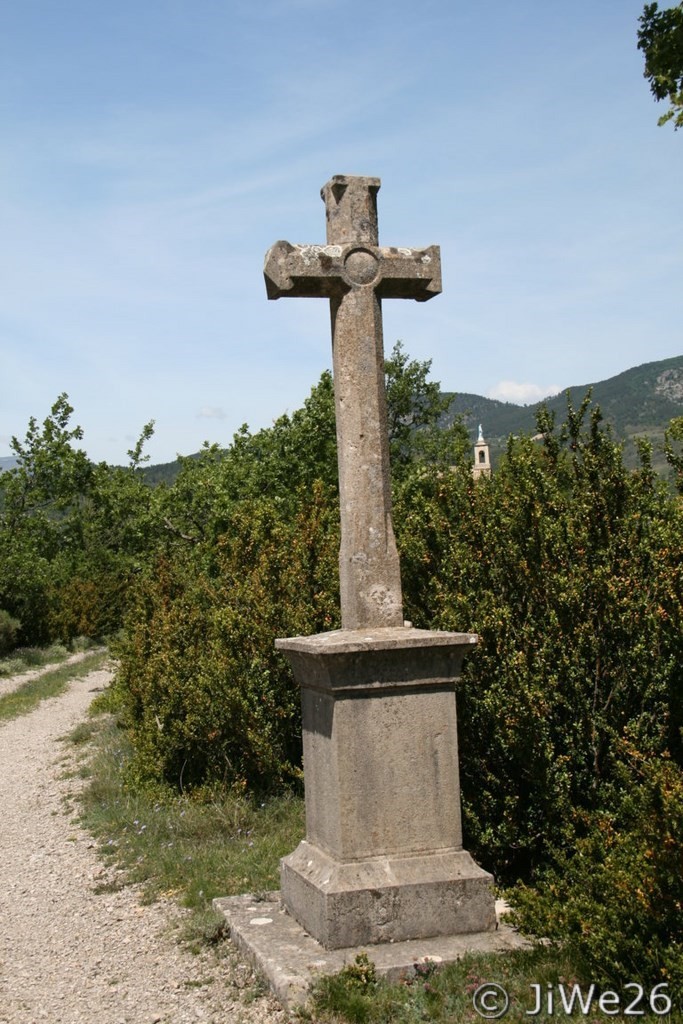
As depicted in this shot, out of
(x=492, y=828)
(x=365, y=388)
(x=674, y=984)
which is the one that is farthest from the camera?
(x=492, y=828)

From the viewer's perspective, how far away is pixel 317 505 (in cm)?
928

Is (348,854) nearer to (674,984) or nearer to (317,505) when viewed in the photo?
(674,984)

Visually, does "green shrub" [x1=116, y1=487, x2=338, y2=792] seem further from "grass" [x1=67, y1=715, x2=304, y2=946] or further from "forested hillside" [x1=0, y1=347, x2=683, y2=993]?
"grass" [x1=67, y1=715, x2=304, y2=946]

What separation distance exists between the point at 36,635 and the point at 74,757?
1849cm

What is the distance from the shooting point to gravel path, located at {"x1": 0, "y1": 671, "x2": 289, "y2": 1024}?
13.9 ft

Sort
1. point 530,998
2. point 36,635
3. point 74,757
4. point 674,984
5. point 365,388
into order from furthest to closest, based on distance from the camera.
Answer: point 36,635, point 74,757, point 365,388, point 530,998, point 674,984

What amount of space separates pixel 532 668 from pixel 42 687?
17.3 meters

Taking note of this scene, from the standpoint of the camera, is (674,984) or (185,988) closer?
(674,984)

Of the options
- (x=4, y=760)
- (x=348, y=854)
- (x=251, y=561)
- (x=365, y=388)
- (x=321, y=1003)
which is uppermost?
(x=365, y=388)

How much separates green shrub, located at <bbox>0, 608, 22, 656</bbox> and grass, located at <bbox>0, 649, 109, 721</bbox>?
6.91 feet

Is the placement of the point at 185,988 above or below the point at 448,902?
below

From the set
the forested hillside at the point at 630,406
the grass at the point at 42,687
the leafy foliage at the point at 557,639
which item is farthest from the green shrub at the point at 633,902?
the forested hillside at the point at 630,406

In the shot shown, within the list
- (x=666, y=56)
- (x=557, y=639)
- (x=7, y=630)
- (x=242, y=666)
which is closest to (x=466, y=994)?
(x=557, y=639)

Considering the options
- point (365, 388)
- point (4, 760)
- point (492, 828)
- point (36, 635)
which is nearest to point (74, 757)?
point (4, 760)
